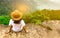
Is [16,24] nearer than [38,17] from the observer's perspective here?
Yes

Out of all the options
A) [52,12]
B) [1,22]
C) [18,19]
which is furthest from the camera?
[52,12]

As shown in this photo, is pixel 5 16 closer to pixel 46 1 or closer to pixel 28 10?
pixel 28 10

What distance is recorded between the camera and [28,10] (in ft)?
8.09

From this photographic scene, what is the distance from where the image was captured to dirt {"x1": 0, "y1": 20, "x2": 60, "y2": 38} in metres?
2.08

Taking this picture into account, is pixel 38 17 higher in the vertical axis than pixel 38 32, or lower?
higher

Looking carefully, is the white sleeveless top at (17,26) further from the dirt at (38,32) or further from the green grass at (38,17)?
the green grass at (38,17)

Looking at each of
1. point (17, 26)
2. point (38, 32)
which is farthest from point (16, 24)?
point (38, 32)

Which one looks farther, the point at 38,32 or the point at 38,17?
the point at 38,17

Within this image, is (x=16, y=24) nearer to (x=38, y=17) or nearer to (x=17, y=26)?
(x=17, y=26)

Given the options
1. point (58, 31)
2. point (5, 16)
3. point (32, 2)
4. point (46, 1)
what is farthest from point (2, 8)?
point (58, 31)

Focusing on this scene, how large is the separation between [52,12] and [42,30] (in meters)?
0.36

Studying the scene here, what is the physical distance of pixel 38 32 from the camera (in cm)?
213

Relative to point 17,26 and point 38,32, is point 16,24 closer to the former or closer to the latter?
point 17,26

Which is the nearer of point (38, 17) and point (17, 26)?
point (17, 26)
